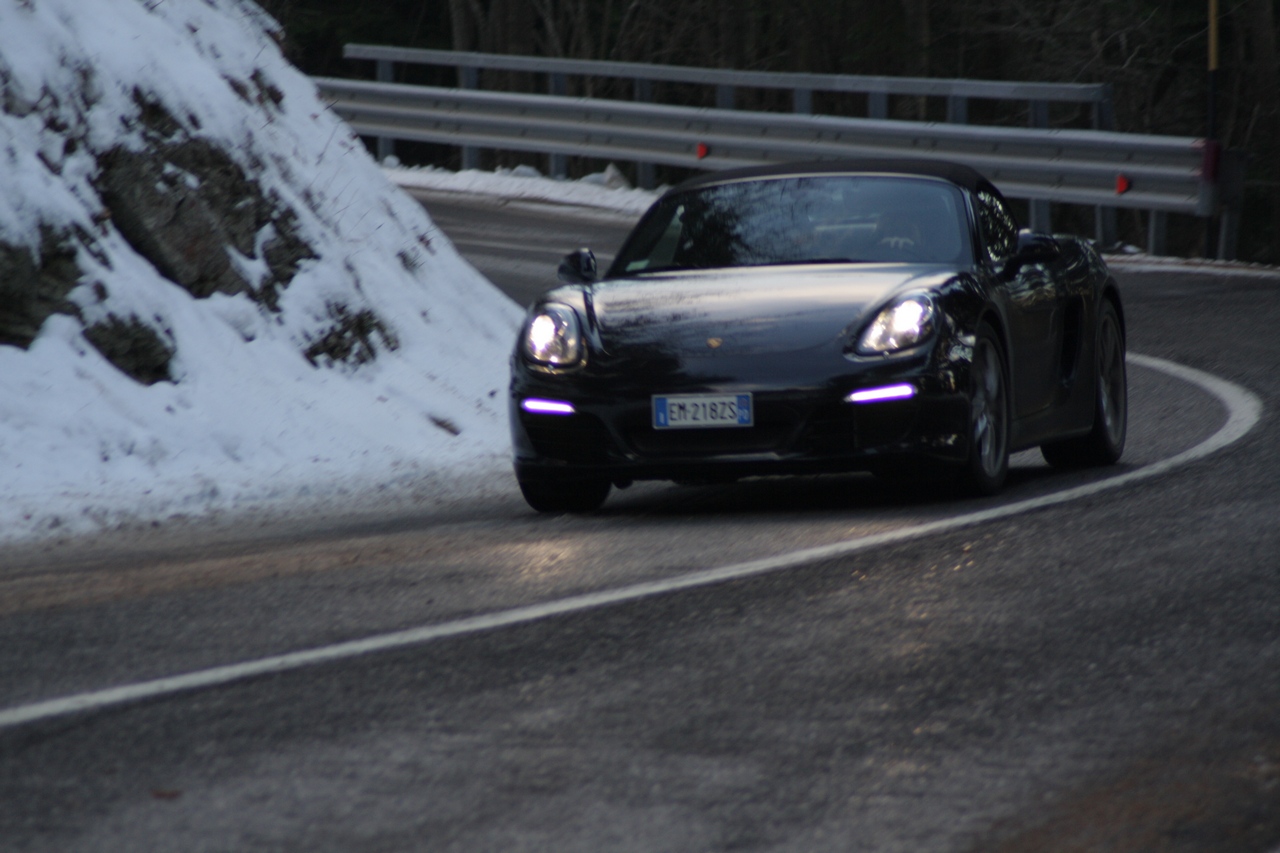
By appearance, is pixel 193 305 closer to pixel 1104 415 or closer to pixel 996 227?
pixel 996 227

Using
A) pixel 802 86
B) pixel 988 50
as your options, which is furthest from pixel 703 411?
pixel 988 50

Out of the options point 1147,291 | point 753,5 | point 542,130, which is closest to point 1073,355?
point 1147,291

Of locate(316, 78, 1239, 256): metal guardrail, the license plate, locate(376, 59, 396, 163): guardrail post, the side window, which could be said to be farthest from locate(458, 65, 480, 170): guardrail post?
the license plate

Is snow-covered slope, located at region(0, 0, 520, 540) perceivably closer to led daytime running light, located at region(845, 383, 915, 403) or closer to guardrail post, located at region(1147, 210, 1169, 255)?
led daytime running light, located at region(845, 383, 915, 403)

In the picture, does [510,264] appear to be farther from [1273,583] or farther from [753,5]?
[753,5]

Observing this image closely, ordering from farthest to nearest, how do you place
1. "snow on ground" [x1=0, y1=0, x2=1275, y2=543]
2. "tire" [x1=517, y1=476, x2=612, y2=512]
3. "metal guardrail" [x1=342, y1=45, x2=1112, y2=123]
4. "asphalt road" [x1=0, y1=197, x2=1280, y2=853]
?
"metal guardrail" [x1=342, y1=45, x2=1112, y2=123], "snow on ground" [x1=0, y1=0, x2=1275, y2=543], "tire" [x1=517, y1=476, x2=612, y2=512], "asphalt road" [x1=0, y1=197, x2=1280, y2=853]

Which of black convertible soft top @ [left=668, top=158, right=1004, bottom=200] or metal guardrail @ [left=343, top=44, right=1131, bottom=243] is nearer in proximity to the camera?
black convertible soft top @ [left=668, top=158, right=1004, bottom=200]

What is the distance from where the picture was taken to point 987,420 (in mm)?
8117

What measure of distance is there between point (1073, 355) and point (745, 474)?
2138mm

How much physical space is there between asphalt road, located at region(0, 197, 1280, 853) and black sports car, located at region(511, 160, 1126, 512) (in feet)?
0.98

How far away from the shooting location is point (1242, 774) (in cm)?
416

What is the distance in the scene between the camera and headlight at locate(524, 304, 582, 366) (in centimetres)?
802

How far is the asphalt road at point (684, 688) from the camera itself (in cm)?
392

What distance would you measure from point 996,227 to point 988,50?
22874 millimetres
